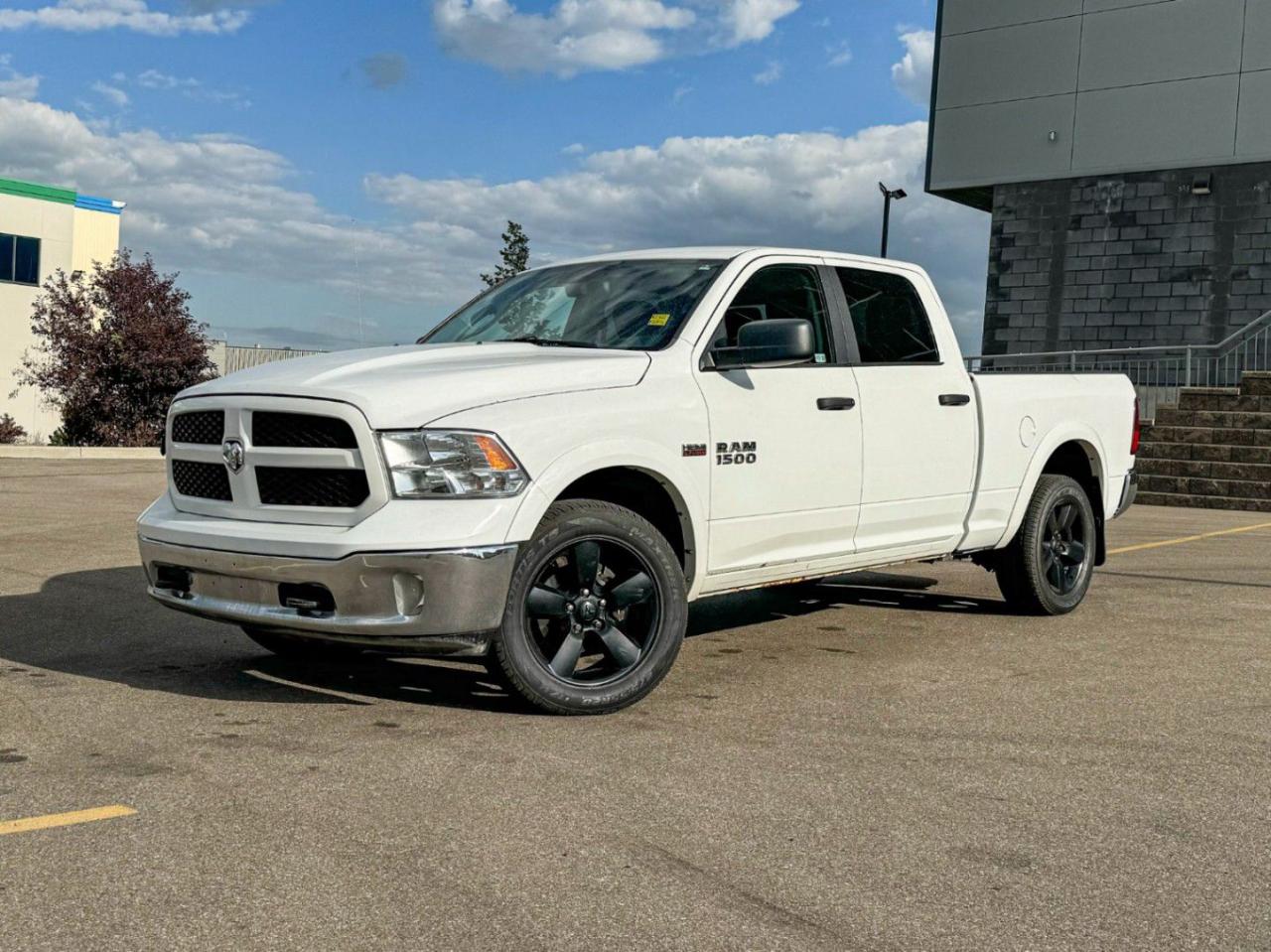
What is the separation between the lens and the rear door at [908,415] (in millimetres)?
7129

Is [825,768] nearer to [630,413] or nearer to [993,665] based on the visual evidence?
[630,413]

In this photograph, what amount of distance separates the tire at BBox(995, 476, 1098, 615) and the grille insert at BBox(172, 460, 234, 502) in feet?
15.3

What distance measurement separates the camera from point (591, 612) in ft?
18.8

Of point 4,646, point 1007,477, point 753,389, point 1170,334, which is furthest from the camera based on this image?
point 1170,334

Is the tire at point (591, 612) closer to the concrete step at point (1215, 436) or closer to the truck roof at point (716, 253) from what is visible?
the truck roof at point (716, 253)

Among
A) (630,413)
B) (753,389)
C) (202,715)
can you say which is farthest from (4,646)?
(753,389)

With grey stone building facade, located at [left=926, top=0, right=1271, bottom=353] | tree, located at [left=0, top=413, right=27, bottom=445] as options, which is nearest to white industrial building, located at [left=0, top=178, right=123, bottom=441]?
tree, located at [left=0, top=413, right=27, bottom=445]

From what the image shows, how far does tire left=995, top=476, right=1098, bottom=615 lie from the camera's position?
8375 mm

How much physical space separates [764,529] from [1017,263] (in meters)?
27.5

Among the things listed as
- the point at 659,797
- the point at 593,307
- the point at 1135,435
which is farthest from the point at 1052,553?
the point at 659,797

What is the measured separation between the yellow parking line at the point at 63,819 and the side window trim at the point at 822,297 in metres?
3.27

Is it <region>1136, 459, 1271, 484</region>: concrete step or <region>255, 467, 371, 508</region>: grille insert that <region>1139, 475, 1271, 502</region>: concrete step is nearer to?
<region>1136, 459, 1271, 484</region>: concrete step

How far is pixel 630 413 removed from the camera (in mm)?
5875

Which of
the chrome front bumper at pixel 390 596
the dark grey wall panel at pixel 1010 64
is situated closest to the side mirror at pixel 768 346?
the chrome front bumper at pixel 390 596
